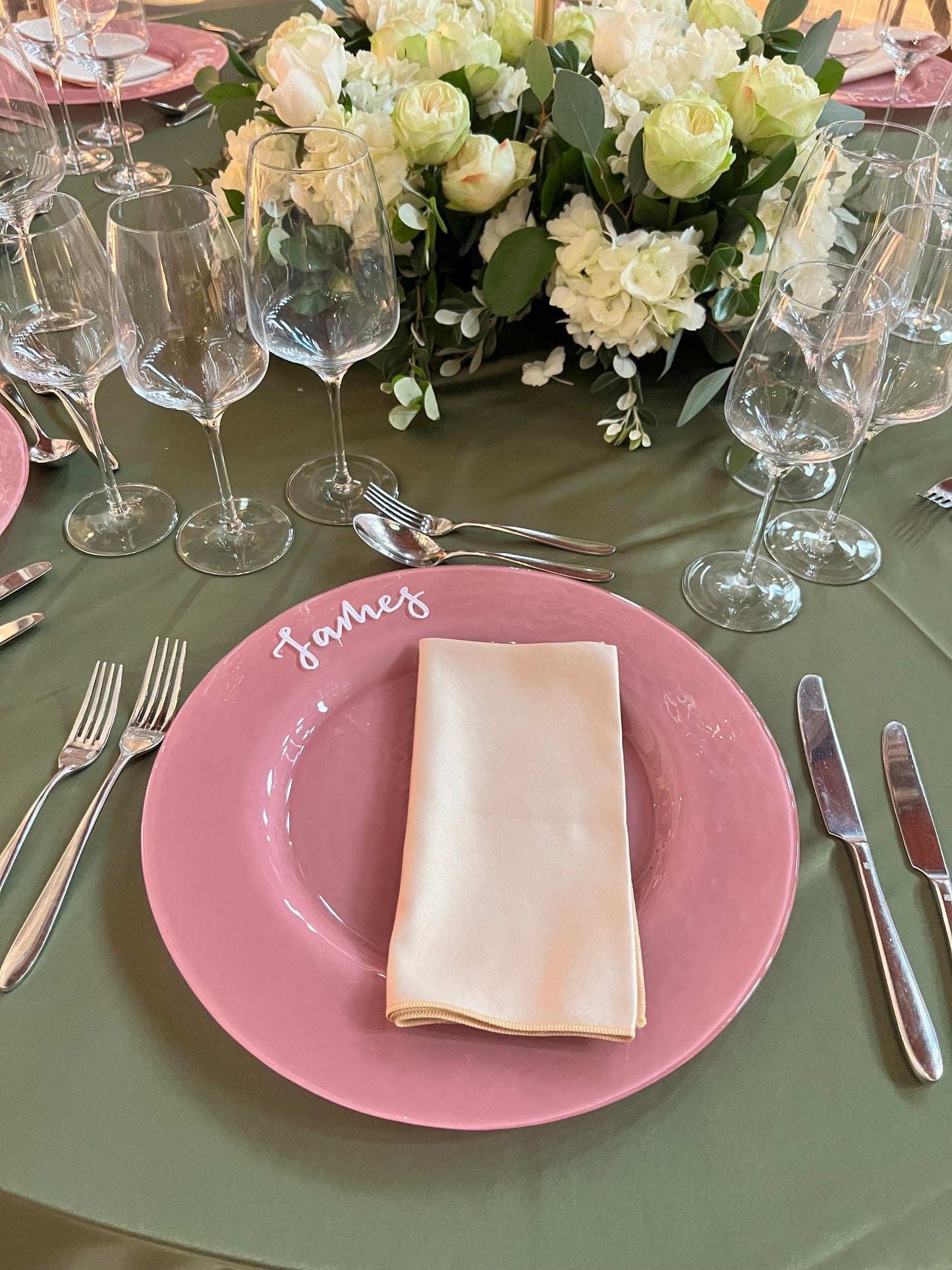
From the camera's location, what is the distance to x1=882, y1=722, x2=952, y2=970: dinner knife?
2.02 ft

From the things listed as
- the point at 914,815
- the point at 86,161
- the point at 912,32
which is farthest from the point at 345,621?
the point at 912,32

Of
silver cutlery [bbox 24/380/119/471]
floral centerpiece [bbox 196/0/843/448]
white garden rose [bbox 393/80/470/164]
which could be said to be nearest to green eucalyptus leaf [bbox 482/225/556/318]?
floral centerpiece [bbox 196/0/843/448]

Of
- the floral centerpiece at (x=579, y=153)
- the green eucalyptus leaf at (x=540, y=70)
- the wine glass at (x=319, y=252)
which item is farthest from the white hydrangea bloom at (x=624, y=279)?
the wine glass at (x=319, y=252)

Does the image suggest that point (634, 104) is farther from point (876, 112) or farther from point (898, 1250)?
point (898, 1250)

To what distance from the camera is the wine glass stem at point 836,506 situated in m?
0.87

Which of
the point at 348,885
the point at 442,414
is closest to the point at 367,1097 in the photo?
the point at 348,885

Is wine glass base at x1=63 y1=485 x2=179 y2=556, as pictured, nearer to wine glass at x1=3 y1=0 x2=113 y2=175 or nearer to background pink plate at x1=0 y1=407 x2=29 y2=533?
background pink plate at x1=0 y1=407 x2=29 y2=533

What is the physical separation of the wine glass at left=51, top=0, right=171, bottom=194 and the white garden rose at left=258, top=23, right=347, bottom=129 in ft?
1.67

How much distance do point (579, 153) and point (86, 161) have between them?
917mm

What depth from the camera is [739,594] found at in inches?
32.4

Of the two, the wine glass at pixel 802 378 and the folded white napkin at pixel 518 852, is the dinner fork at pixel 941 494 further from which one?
the folded white napkin at pixel 518 852

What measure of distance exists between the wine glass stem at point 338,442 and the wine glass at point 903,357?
0.43m

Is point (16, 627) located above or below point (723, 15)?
below

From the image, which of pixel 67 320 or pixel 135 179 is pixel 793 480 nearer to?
pixel 67 320
